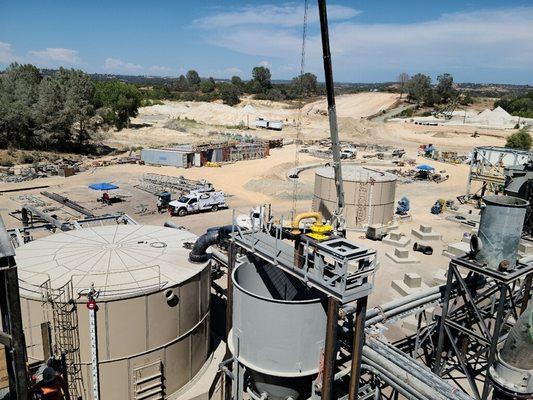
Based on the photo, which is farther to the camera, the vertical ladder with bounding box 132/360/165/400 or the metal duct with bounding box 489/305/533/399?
the vertical ladder with bounding box 132/360/165/400

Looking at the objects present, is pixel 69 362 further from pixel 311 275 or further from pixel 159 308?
pixel 311 275

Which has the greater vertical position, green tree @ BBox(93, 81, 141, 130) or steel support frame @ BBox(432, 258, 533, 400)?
green tree @ BBox(93, 81, 141, 130)

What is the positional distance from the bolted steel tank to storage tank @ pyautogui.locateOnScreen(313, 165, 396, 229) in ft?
85.8

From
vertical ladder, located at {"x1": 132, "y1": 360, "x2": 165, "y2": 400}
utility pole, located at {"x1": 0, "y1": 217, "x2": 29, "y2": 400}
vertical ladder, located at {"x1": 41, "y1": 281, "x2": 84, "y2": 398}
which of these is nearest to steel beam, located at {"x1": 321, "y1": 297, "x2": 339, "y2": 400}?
utility pole, located at {"x1": 0, "y1": 217, "x2": 29, "y2": 400}

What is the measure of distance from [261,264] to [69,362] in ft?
25.1

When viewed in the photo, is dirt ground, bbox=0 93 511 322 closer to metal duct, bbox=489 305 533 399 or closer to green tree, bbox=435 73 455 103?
metal duct, bbox=489 305 533 399

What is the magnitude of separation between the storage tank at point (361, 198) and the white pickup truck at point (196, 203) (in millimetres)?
10904

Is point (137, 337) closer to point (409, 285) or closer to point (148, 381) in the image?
point (148, 381)

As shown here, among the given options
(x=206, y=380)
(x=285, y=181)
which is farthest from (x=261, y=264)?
(x=285, y=181)

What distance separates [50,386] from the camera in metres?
13.3

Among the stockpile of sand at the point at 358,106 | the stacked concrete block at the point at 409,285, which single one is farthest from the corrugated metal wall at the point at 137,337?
the stockpile of sand at the point at 358,106

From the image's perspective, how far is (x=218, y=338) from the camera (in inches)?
856

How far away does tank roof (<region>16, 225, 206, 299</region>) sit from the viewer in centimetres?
1595

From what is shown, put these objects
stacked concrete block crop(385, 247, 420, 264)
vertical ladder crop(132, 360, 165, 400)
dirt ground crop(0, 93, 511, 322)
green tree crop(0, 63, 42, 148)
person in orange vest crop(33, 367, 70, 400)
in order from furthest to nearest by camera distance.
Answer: green tree crop(0, 63, 42, 148)
dirt ground crop(0, 93, 511, 322)
stacked concrete block crop(385, 247, 420, 264)
vertical ladder crop(132, 360, 165, 400)
person in orange vest crop(33, 367, 70, 400)
